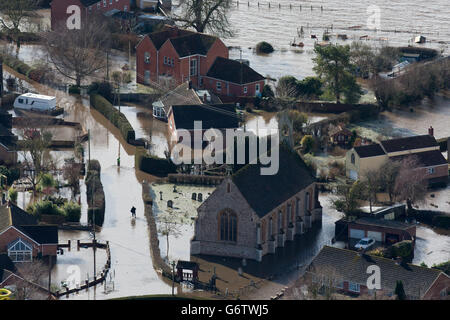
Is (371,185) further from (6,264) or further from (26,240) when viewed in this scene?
(6,264)

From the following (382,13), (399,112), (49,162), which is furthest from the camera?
(382,13)

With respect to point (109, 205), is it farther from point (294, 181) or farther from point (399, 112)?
point (399, 112)

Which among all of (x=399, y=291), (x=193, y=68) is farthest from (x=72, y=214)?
(x=193, y=68)

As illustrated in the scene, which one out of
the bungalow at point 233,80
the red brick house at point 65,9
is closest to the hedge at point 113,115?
the bungalow at point 233,80

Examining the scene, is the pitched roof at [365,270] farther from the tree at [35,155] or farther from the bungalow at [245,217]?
the tree at [35,155]

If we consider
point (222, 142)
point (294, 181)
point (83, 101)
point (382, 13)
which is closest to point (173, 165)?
point (222, 142)

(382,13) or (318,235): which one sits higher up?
(382,13)
